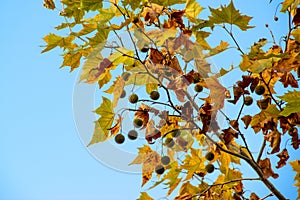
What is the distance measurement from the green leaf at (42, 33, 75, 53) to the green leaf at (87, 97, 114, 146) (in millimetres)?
224

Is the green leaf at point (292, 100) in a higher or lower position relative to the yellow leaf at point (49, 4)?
lower

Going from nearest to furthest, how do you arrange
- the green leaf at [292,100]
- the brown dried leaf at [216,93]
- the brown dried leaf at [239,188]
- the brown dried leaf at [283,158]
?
1. the green leaf at [292,100]
2. the brown dried leaf at [216,93]
3. the brown dried leaf at [283,158]
4. the brown dried leaf at [239,188]

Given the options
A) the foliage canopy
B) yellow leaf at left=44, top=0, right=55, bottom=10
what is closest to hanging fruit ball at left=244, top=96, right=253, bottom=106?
the foliage canopy

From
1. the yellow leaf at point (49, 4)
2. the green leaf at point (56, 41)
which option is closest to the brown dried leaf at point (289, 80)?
the green leaf at point (56, 41)

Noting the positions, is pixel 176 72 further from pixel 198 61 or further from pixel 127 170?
pixel 127 170

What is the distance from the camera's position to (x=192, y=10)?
1238 millimetres

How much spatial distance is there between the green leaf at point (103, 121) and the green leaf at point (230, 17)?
0.37 meters

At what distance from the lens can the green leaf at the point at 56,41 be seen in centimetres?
119

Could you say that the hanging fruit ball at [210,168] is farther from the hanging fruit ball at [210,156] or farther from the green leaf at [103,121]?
the green leaf at [103,121]

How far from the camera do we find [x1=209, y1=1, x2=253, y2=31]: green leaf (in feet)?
3.53

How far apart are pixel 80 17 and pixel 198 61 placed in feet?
1.24

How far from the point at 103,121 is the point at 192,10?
16.9 inches

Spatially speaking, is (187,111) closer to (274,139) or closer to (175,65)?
(175,65)

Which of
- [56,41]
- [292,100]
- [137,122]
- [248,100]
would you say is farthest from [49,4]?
[292,100]
